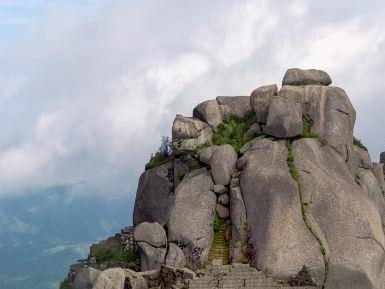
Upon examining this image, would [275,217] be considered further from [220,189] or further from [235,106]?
[235,106]

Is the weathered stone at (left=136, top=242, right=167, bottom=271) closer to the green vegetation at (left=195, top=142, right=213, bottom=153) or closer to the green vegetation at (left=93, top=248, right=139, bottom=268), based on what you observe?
the green vegetation at (left=93, top=248, right=139, bottom=268)

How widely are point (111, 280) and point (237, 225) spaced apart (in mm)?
7463

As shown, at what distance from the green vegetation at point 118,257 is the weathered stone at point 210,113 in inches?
378

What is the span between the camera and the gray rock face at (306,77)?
43.4 m

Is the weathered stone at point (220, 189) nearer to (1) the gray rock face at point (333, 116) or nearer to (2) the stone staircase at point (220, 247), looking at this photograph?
(2) the stone staircase at point (220, 247)

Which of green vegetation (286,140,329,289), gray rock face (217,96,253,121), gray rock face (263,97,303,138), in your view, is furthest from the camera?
gray rock face (217,96,253,121)

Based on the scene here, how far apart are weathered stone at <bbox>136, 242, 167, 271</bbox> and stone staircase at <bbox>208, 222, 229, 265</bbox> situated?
261 centimetres

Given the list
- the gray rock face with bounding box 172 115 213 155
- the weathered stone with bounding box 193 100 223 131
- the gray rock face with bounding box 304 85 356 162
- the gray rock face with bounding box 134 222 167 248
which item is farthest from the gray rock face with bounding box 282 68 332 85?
the gray rock face with bounding box 134 222 167 248

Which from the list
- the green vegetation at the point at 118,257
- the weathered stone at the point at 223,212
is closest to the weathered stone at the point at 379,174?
the weathered stone at the point at 223,212

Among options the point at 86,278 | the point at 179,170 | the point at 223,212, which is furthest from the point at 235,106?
the point at 86,278

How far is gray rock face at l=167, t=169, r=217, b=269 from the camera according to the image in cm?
3572

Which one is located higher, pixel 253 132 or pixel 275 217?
pixel 253 132

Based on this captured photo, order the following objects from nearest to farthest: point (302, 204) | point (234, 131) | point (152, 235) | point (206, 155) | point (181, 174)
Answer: point (302, 204) < point (152, 235) < point (206, 155) < point (181, 174) < point (234, 131)

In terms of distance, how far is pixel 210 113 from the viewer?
4328cm
